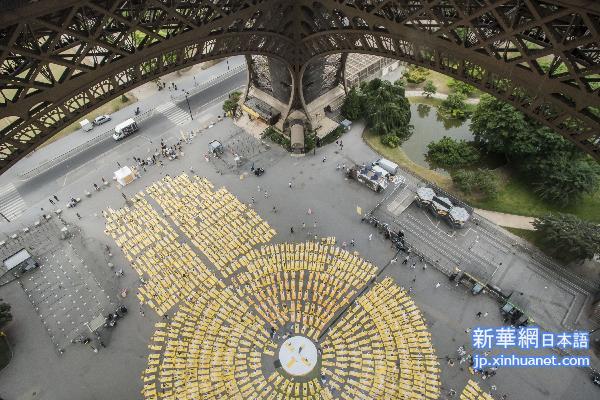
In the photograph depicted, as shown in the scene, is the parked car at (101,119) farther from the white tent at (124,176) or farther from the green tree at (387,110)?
the green tree at (387,110)

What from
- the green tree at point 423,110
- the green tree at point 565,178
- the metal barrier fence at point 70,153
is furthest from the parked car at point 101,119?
the green tree at point 565,178

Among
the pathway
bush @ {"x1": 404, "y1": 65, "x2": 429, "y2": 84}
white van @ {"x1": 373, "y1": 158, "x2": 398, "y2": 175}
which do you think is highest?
bush @ {"x1": 404, "y1": 65, "x2": 429, "y2": 84}

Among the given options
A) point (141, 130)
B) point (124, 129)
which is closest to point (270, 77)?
point (141, 130)

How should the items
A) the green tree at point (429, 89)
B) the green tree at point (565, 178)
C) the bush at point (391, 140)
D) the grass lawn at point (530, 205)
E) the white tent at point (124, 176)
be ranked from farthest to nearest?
1. the green tree at point (429, 89)
2. the bush at point (391, 140)
3. the white tent at point (124, 176)
4. the grass lawn at point (530, 205)
5. the green tree at point (565, 178)

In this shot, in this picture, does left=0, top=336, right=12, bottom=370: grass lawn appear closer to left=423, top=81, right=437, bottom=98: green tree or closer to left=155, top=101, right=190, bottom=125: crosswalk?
left=155, top=101, right=190, bottom=125: crosswalk

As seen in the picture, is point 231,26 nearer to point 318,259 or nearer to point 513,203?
point 318,259

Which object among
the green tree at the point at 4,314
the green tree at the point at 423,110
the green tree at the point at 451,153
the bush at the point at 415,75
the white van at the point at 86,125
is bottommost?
the green tree at the point at 451,153

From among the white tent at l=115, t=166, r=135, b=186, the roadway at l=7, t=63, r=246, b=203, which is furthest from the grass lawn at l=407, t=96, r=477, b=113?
the white tent at l=115, t=166, r=135, b=186
